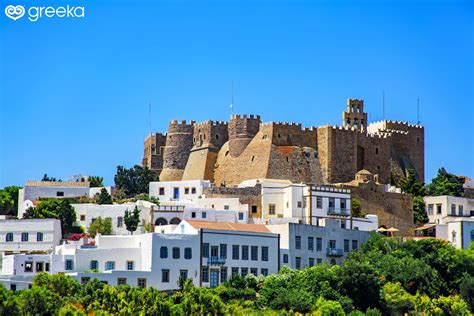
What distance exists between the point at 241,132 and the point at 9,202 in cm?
1838

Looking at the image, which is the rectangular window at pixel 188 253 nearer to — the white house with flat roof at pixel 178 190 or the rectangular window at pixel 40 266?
the rectangular window at pixel 40 266

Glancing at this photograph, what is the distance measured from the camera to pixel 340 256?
77125 millimetres

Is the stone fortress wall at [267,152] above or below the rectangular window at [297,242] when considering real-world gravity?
above

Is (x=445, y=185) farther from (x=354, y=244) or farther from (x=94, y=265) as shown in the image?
(x=94, y=265)

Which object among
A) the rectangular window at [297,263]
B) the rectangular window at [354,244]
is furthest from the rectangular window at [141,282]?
the rectangular window at [354,244]

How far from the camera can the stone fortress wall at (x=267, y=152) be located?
93.1 metres

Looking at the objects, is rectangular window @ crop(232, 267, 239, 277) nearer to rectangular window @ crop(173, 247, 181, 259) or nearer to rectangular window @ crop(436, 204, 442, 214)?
rectangular window @ crop(173, 247, 181, 259)

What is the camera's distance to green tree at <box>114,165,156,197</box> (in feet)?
310

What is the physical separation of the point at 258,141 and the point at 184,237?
24.9m

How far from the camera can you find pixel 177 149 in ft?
325

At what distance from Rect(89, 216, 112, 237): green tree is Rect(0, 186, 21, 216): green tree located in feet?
33.8

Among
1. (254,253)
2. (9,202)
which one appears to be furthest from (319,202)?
(9,202)

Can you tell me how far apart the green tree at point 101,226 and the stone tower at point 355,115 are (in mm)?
27801

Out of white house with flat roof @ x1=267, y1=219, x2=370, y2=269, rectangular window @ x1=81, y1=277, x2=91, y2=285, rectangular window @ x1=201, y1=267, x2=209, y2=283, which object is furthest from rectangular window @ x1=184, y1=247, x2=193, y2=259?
white house with flat roof @ x1=267, y1=219, x2=370, y2=269
